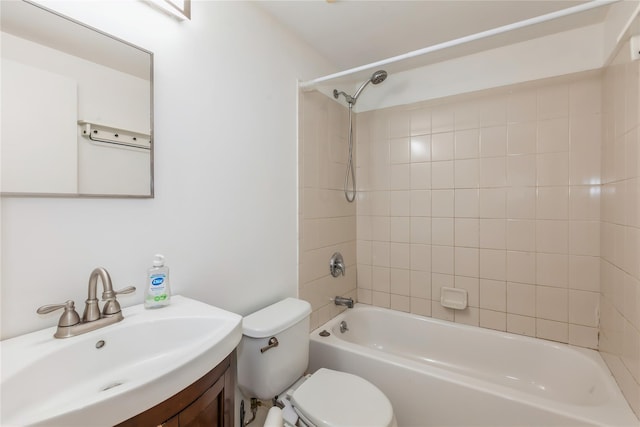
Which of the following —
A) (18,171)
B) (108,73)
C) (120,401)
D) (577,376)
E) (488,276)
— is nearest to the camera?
(120,401)

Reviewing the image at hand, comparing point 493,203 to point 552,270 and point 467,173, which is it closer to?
point 467,173

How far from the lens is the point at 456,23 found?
164cm

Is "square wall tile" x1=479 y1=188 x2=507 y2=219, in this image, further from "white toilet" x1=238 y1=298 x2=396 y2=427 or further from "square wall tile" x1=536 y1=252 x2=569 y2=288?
"white toilet" x1=238 y1=298 x2=396 y2=427

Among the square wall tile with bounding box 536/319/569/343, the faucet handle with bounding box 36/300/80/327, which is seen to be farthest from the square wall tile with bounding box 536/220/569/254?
the faucet handle with bounding box 36/300/80/327

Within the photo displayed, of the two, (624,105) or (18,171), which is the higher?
(624,105)

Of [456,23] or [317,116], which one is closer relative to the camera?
[456,23]

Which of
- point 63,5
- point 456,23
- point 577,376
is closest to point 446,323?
point 577,376

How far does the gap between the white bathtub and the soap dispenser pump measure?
3.44 feet

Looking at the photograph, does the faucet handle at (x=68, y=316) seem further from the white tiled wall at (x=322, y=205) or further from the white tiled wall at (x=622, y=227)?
the white tiled wall at (x=622, y=227)

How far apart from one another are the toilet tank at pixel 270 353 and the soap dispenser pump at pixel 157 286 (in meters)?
0.39

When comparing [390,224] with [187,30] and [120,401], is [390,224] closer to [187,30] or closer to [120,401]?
[187,30]

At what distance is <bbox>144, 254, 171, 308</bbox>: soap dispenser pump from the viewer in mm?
966

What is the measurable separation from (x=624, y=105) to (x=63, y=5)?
2.18 m

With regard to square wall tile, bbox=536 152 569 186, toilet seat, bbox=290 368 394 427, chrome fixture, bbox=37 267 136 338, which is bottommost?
toilet seat, bbox=290 368 394 427
